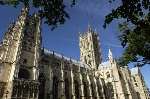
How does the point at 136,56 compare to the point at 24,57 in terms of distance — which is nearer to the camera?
the point at 136,56

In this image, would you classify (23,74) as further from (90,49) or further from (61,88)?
(90,49)

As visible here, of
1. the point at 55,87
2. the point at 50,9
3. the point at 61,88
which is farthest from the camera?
the point at 55,87

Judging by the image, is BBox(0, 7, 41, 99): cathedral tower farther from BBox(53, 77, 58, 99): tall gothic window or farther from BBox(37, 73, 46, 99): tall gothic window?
BBox(53, 77, 58, 99): tall gothic window

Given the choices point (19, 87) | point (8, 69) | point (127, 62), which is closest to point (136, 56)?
point (127, 62)

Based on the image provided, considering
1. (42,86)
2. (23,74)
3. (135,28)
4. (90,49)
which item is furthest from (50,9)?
(90,49)

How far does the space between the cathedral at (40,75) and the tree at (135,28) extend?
32.6 ft

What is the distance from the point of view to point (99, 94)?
4653 cm

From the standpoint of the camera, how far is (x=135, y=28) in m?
14.8

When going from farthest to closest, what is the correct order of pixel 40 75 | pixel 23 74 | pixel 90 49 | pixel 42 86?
pixel 90 49 < pixel 40 75 < pixel 42 86 < pixel 23 74

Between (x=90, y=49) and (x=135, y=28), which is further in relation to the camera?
(x=90, y=49)

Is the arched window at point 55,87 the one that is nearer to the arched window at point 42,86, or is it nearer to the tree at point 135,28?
the arched window at point 42,86

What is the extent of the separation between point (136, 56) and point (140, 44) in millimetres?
2137

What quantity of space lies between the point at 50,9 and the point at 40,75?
87.4ft

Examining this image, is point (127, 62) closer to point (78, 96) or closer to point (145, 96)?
point (78, 96)
